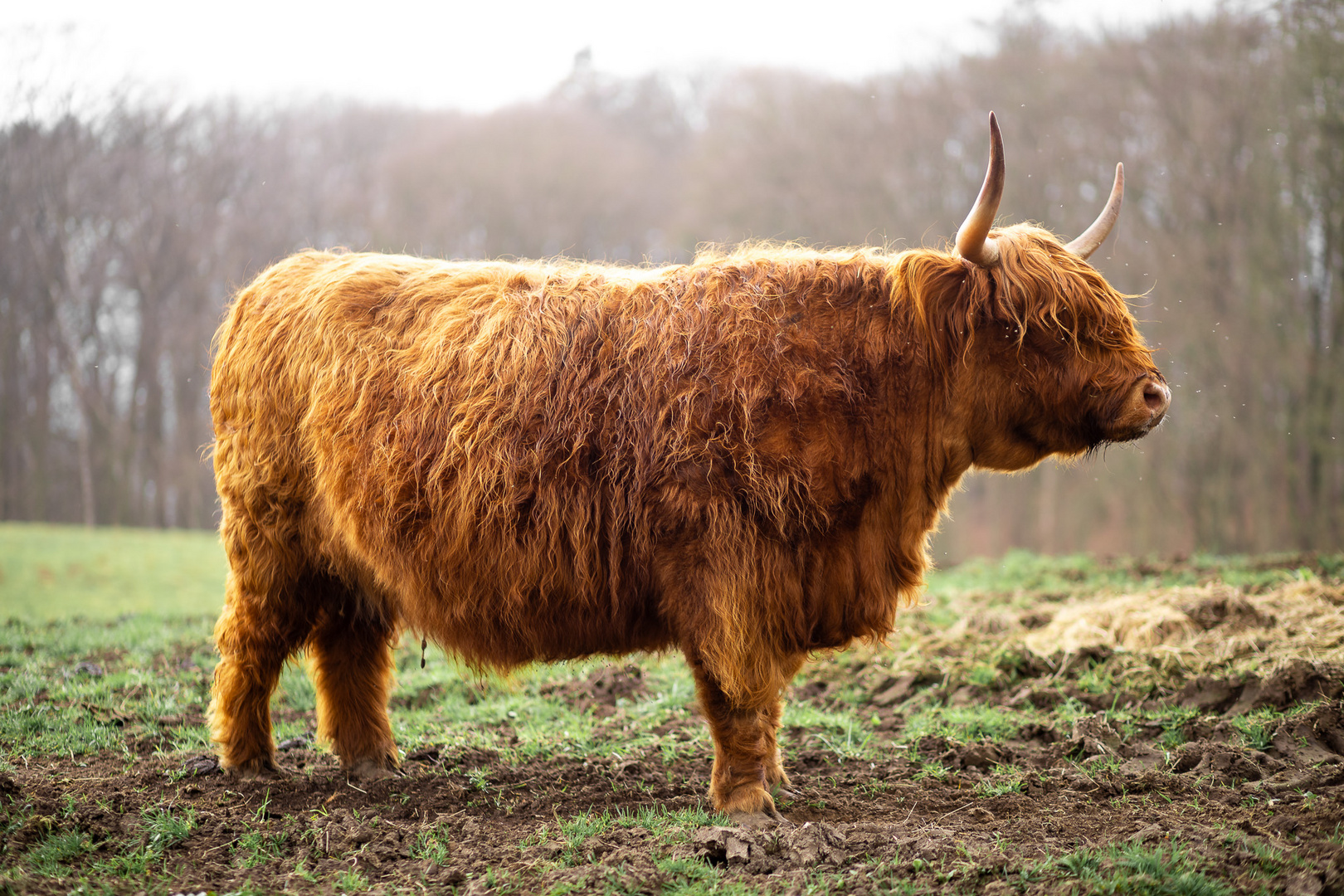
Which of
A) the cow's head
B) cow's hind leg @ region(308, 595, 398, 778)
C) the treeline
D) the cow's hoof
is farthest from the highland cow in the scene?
the treeline

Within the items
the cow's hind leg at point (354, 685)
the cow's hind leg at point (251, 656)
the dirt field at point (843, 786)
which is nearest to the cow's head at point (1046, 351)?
the dirt field at point (843, 786)

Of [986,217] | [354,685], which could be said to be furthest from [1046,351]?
[354,685]

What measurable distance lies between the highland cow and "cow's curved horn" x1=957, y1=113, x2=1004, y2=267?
0.4 inches

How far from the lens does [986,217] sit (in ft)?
9.78

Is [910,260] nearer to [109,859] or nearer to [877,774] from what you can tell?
[877,774]

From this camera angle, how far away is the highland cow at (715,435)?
3018 mm

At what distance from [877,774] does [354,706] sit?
84.5 inches

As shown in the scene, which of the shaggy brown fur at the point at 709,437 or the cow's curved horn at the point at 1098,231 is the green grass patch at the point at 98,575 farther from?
the cow's curved horn at the point at 1098,231

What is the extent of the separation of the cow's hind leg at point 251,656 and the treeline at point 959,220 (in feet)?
13.3

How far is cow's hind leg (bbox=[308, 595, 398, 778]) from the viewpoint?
3775 mm

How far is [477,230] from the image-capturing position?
1670 cm

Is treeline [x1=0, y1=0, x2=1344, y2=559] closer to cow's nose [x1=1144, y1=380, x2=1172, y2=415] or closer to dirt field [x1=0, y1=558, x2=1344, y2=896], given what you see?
dirt field [x1=0, y1=558, x2=1344, y2=896]

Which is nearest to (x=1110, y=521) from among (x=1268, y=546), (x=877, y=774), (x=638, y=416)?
(x=1268, y=546)

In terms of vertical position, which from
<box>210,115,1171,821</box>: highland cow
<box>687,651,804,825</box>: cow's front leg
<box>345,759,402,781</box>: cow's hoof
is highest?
<box>210,115,1171,821</box>: highland cow
